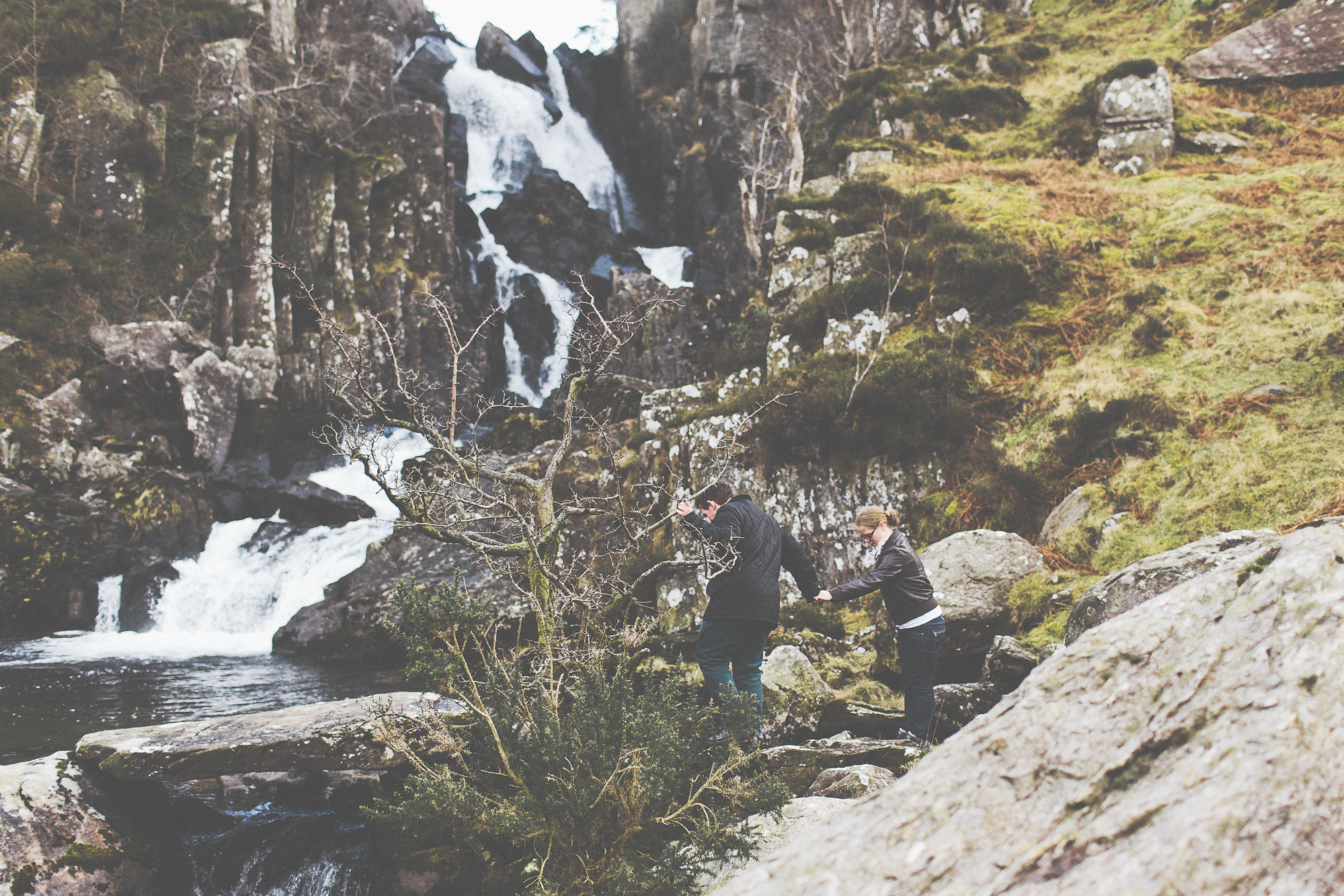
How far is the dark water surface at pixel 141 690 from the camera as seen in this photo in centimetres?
780

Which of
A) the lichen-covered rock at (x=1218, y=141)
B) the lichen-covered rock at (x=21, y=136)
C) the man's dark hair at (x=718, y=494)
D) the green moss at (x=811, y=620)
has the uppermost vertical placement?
the lichen-covered rock at (x=21, y=136)

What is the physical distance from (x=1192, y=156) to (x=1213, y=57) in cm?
461

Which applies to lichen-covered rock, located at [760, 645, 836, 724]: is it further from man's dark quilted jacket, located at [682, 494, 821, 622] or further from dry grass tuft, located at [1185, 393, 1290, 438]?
dry grass tuft, located at [1185, 393, 1290, 438]

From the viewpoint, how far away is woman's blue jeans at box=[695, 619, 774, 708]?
16.8 feet

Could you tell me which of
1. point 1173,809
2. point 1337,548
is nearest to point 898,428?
point 1337,548

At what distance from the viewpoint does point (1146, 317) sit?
8.90 meters

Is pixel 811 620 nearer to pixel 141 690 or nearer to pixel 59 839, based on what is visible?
pixel 59 839

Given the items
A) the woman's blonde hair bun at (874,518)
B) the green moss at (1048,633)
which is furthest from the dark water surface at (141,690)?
the green moss at (1048,633)

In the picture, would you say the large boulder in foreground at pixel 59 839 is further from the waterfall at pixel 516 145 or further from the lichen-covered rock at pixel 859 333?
the waterfall at pixel 516 145

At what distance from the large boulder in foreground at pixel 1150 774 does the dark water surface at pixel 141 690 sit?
28.4 ft

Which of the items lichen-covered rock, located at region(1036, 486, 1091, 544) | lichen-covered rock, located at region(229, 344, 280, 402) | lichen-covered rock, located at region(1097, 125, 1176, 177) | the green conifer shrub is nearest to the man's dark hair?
the green conifer shrub

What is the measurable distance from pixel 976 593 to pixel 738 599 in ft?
8.93

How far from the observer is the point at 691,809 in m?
3.77

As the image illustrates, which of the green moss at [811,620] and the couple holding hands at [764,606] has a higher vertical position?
the couple holding hands at [764,606]
